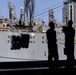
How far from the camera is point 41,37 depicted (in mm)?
20578

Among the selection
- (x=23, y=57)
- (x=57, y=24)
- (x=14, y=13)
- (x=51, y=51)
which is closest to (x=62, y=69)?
Result: (x=51, y=51)

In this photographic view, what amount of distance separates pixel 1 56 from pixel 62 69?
15888 millimetres

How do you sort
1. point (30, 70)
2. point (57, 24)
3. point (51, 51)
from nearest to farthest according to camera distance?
point (30, 70)
point (51, 51)
point (57, 24)

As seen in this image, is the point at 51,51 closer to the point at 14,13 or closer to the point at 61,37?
the point at 61,37

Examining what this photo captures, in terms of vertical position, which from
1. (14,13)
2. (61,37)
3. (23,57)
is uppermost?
(14,13)

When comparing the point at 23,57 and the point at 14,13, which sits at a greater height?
the point at 14,13

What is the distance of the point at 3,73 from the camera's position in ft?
13.6

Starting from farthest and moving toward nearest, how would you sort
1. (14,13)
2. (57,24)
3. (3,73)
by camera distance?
(14,13) → (57,24) → (3,73)

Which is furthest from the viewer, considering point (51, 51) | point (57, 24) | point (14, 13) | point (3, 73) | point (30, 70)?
point (14, 13)

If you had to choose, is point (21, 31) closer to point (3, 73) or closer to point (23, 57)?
point (23, 57)

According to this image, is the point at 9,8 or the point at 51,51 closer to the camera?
the point at 51,51

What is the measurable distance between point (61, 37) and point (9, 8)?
22.1ft

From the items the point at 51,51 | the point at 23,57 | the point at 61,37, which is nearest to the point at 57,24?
the point at 61,37

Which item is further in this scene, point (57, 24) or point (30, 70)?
point (57, 24)
